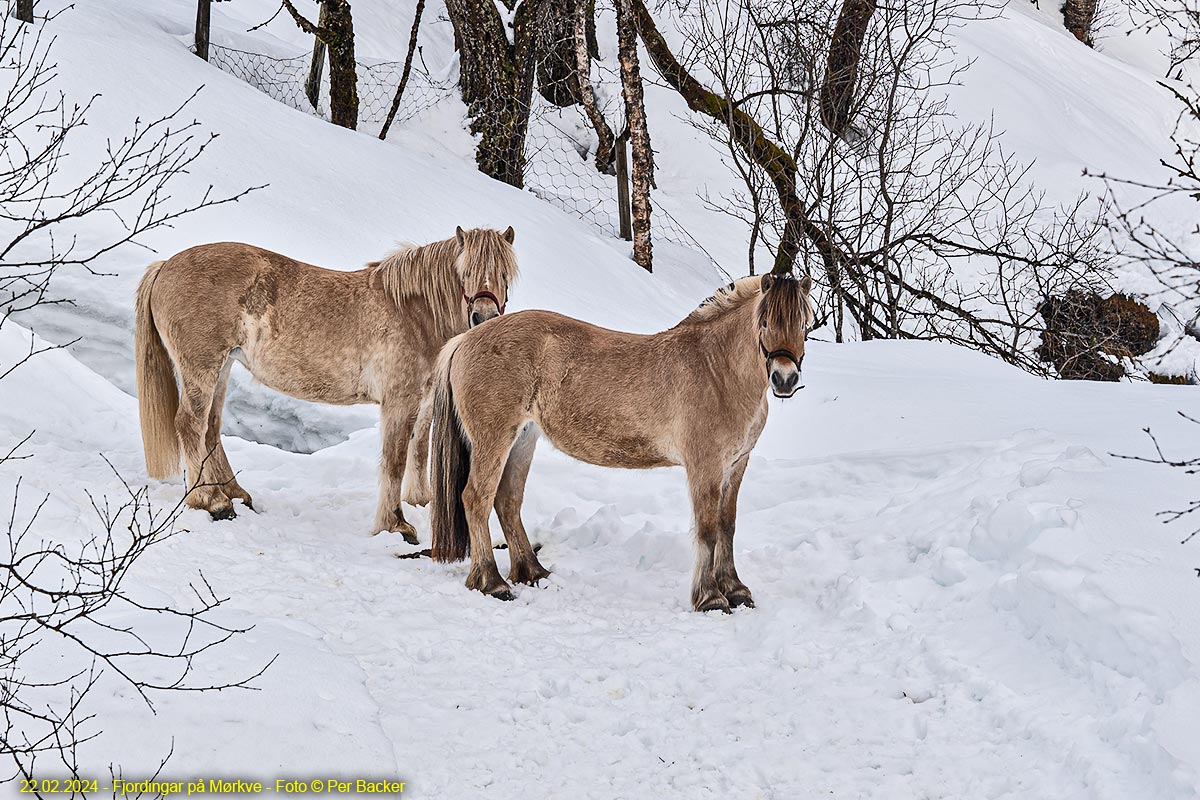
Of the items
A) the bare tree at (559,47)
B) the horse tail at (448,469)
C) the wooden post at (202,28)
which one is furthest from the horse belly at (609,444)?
the wooden post at (202,28)

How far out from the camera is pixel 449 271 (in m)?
6.52

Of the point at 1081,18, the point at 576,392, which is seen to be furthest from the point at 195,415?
the point at 1081,18

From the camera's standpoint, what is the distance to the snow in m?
3.50

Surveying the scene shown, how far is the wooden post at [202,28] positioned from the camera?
1241 cm

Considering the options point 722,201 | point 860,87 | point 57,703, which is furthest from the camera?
point 722,201

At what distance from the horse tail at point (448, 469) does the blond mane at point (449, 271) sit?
0.75m

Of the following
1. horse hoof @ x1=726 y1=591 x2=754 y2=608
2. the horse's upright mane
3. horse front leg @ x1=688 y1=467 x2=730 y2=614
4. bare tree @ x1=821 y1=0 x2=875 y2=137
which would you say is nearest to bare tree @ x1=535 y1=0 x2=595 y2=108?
bare tree @ x1=821 y1=0 x2=875 y2=137

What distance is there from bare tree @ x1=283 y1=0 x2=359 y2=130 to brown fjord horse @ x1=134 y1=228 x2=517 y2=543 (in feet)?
22.4

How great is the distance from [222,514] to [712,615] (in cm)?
305

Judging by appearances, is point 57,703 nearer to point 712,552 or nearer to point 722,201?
point 712,552

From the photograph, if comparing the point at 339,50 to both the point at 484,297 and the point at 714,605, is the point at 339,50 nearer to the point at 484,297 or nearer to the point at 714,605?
the point at 484,297

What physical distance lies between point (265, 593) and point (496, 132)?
31.0 ft

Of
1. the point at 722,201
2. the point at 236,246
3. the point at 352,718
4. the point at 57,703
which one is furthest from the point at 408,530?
the point at 722,201

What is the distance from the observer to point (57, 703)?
3.22 meters
